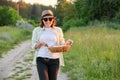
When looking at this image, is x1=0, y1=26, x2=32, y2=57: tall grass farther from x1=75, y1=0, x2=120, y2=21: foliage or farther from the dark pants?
the dark pants

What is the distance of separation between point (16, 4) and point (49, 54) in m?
102

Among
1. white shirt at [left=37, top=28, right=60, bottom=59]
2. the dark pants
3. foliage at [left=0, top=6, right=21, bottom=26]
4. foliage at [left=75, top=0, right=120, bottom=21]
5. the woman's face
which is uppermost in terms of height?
the woman's face

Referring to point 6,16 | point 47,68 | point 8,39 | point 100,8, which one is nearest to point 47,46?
point 47,68

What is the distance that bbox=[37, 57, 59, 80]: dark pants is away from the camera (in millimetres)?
6301

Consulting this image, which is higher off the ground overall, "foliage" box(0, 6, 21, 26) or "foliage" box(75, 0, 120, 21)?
"foliage" box(75, 0, 120, 21)

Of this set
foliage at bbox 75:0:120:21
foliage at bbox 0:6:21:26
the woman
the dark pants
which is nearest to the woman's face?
the woman

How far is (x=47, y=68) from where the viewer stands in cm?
643

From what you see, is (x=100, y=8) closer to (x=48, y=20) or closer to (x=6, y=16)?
(x=6, y=16)

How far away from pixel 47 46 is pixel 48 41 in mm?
123

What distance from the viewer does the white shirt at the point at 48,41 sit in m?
6.41

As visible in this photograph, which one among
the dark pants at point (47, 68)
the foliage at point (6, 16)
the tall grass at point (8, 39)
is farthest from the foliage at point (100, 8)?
the dark pants at point (47, 68)

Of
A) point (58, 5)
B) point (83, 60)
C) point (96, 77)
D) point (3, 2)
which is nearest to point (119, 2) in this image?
point (83, 60)

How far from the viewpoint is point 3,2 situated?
99.1 m

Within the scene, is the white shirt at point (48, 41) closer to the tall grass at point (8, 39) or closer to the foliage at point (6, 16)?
the tall grass at point (8, 39)
